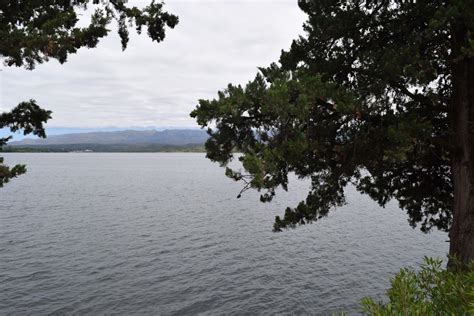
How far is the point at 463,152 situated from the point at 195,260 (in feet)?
69.6

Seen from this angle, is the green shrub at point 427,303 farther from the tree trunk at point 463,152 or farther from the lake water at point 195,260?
the lake water at point 195,260

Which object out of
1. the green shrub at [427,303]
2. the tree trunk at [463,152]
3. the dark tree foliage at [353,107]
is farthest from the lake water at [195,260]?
the green shrub at [427,303]

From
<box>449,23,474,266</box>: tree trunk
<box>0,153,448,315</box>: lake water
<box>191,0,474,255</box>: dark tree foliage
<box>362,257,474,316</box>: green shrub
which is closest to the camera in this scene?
<box>362,257,474,316</box>: green shrub

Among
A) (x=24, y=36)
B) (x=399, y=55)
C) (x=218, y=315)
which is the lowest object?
(x=218, y=315)

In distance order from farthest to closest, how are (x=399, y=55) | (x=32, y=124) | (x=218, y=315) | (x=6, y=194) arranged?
(x=6, y=194), (x=218, y=315), (x=32, y=124), (x=399, y=55)

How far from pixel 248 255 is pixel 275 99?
2279 cm

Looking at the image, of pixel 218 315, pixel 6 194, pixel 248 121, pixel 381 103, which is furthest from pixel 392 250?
pixel 6 194

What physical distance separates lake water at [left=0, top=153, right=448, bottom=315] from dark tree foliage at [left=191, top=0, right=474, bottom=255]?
403 inches

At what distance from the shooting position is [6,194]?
61750 millimetres

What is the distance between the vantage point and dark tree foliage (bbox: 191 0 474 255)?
8812 millimetres

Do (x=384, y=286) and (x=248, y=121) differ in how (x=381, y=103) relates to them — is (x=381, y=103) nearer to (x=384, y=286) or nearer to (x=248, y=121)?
(x=248, y=121)

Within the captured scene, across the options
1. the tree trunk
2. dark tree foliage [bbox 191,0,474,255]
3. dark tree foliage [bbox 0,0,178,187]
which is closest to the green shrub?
dark tree foliage [bbox 191,0,474,255]

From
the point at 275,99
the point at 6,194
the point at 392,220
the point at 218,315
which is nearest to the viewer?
the point at 275,99

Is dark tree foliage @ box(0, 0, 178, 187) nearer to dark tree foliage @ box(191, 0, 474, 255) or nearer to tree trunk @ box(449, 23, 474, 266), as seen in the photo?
dark tree foliage @ box(191, 0, 474, 255)
